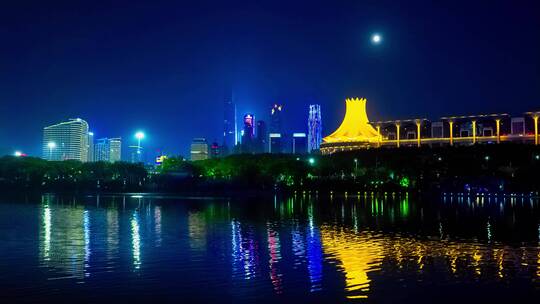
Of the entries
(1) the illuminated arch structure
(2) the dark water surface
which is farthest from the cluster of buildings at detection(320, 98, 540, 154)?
(2) the dark water surface

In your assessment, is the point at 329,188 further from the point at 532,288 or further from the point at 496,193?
the point at 532,288

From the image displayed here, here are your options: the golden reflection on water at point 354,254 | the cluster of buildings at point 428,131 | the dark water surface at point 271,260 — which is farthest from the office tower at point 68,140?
the golden reflection on water at point 354,254

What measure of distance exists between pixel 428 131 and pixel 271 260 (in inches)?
3249

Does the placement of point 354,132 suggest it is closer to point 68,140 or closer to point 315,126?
point 315,126

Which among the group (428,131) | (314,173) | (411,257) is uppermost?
(428,131)

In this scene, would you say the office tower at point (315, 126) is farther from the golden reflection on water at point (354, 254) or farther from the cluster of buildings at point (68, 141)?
the golden reflection on water at point (354, 254)

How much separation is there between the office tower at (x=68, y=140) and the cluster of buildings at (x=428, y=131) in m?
79.4

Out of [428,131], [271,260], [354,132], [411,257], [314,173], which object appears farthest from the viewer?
[354,132]

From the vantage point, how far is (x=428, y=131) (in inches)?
3912

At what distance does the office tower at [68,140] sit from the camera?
6511 inches

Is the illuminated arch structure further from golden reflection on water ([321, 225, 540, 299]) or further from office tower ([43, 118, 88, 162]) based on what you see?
office tower ([43, 118, 88, 162])

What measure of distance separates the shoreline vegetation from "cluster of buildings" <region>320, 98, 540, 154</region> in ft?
47.9

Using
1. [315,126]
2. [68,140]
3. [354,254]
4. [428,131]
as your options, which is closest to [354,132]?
[428,131]

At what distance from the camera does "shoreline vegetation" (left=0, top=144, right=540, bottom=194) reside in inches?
2778
